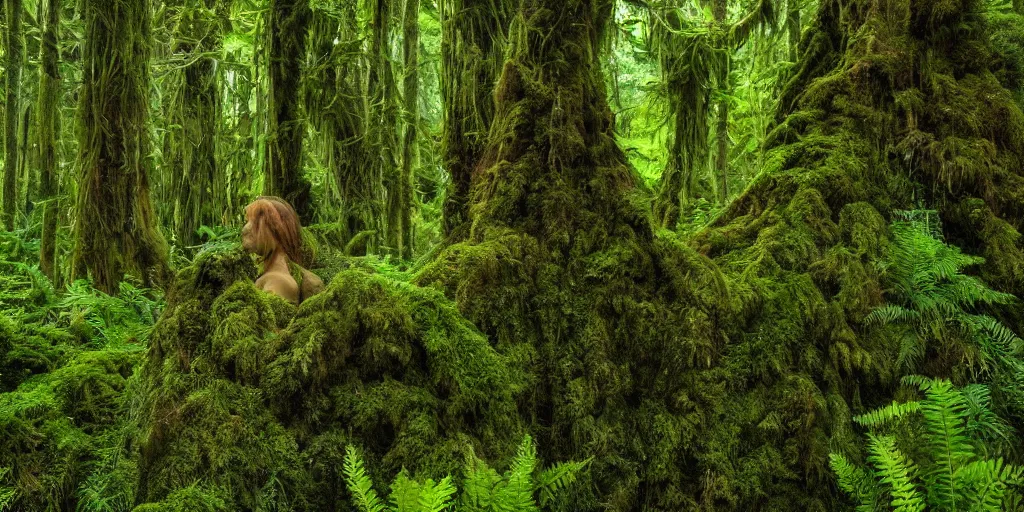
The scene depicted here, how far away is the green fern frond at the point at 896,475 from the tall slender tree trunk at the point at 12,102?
1109 cm

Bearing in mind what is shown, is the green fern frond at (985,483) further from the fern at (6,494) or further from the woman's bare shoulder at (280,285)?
the fern at (6,494)

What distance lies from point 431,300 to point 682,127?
4364 mm

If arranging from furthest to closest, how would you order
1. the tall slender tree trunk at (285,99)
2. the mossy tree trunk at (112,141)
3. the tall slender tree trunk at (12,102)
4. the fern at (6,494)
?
the tall slender tree trunk at (12,102) < the tall slender tree trunk at (285,99) < the mossy tree trunk at (112,141) < the fern at (6,494)

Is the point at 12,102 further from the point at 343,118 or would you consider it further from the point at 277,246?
the point at 277,246

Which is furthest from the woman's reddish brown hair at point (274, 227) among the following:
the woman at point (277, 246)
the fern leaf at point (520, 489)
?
the fern leaf at point (520, 489)

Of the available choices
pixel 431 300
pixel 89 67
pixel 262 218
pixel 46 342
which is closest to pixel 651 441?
pixel 431 300

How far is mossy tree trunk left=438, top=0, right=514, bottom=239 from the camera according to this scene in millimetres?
4656

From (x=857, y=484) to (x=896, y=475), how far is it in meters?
0.21

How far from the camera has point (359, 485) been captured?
2719 mm

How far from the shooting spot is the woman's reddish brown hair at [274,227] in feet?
13.3

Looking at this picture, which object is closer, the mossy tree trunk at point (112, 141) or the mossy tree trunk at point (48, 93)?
the mossy tree trunk at point (112, 141)

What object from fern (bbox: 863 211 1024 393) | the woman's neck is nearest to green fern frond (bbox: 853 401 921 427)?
fern (bbox: 863 211 1024 393)

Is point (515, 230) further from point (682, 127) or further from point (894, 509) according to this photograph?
point (682, 127)

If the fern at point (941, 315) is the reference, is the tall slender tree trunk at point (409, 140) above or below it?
above
